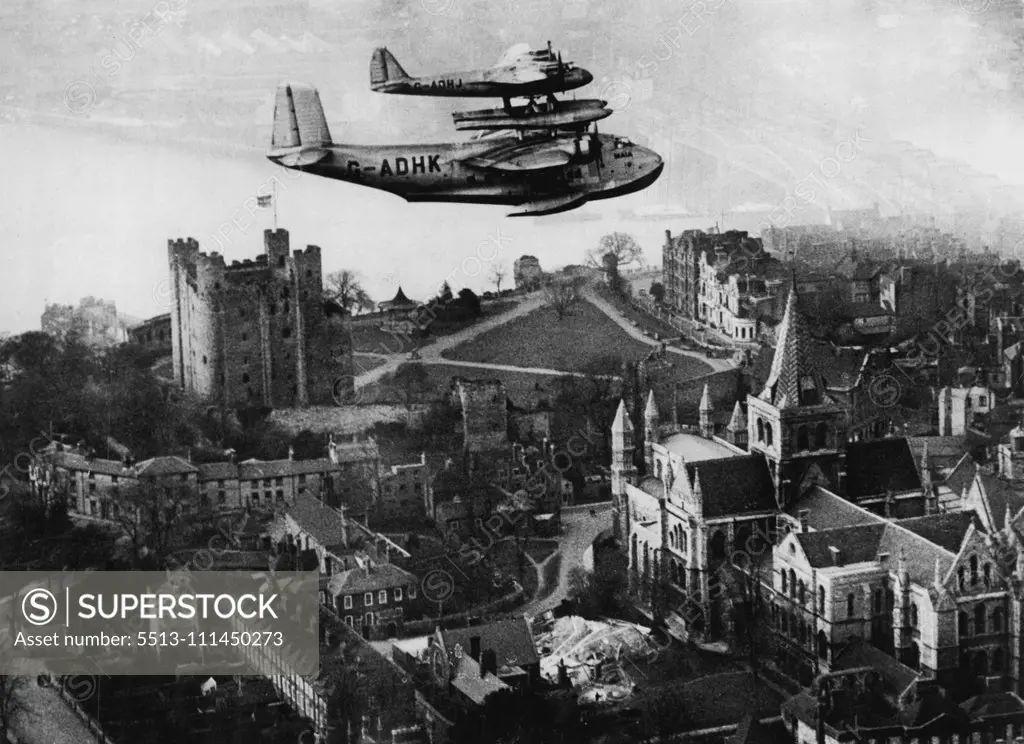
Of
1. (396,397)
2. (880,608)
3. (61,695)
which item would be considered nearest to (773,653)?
(880,608)

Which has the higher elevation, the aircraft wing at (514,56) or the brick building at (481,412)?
the aircraft wing at (514,56)

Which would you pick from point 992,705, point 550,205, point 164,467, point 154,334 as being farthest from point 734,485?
point 550,205

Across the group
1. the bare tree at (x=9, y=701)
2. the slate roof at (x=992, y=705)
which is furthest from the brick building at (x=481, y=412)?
the slate roof at (x=992, y=705)

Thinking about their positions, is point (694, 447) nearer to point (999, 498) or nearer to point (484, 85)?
point (999, 498)

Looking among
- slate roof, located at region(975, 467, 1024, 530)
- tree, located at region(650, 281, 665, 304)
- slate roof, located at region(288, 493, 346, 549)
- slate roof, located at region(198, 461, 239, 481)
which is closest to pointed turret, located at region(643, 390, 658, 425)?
tree, located at region(650, 281, 665, 304)

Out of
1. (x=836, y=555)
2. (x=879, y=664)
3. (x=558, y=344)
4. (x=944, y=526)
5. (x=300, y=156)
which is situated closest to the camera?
(x=300, y=156)

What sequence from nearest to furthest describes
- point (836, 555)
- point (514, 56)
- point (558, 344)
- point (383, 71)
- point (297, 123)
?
1. point (297, 123)
2. point (514, 56)
3. point (383, 71)
4. point (836, 555)
5. point (558, 344)

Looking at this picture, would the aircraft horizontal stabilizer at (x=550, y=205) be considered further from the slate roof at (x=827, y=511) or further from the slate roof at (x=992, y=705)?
the slate roof at (x=827, y=511)
